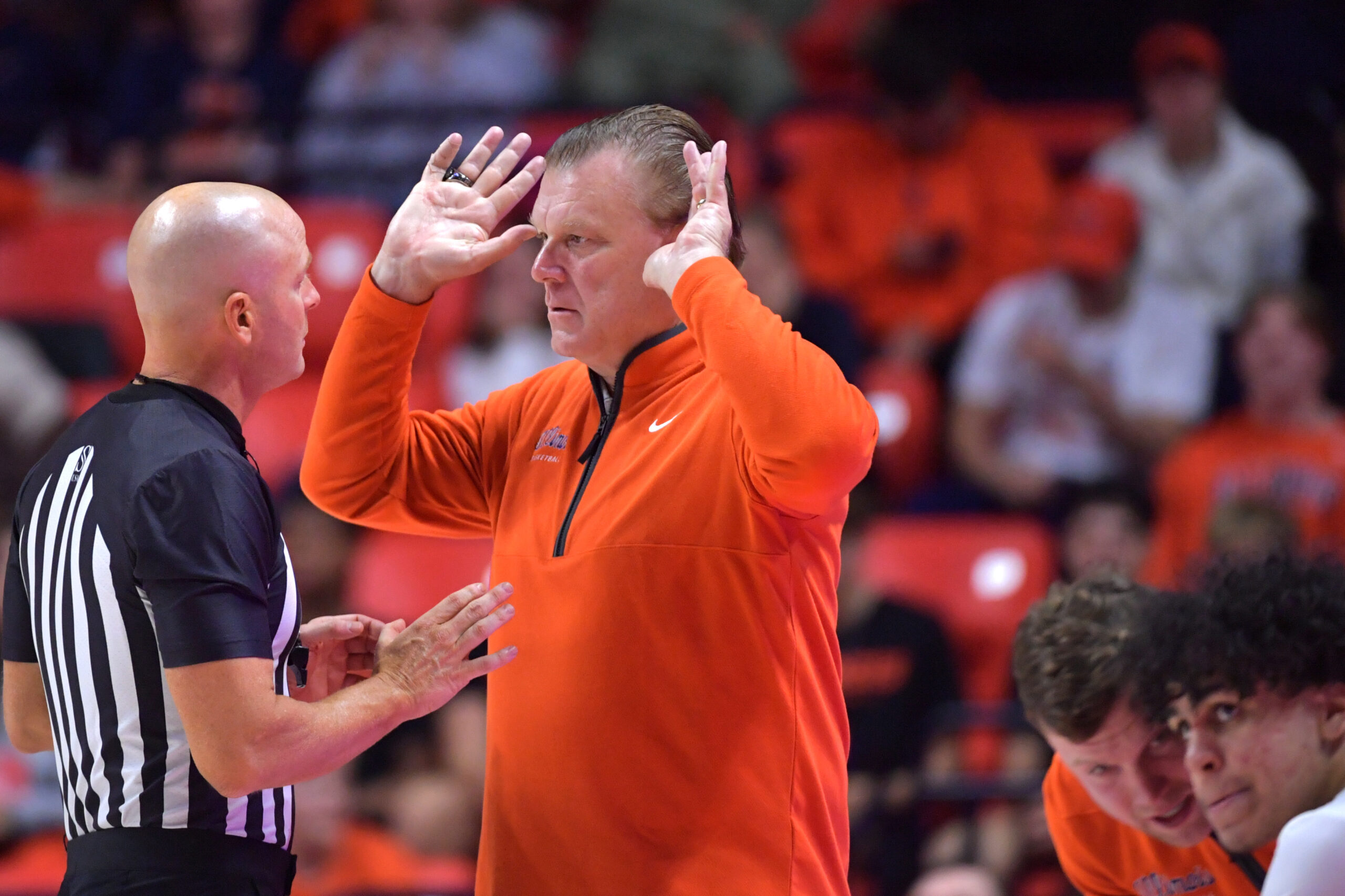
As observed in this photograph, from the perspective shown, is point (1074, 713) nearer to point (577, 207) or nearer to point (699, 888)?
point (699, 888)

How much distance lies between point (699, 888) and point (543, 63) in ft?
20.6

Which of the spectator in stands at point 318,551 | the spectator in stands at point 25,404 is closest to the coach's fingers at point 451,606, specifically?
the spectator in stands at point 318,551

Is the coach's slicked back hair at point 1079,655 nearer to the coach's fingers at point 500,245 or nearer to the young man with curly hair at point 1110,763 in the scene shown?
the young man with curly hair at point 1110,763

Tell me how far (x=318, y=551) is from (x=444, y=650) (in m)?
3.65

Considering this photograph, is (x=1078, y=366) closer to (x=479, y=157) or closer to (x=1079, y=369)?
(x=1079, y=369)

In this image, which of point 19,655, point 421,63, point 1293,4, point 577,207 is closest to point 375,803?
point 19,655

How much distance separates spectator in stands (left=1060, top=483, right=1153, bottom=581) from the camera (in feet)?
19.3

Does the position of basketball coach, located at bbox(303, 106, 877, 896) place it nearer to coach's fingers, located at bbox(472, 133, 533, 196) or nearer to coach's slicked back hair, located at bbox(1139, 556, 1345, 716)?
coach's fingers, located at bbox(472, 133, 533, 196)

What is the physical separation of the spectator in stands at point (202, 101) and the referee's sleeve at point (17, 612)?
5239mm

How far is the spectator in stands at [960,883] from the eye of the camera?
14.8ft

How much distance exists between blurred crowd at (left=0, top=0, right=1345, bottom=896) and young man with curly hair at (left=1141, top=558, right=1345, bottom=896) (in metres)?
1.93

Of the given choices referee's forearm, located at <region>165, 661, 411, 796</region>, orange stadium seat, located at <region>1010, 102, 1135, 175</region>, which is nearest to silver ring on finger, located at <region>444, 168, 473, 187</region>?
referee's forearm, located at <region>165, 661, 411, 796</region>

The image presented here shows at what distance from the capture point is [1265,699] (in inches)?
105

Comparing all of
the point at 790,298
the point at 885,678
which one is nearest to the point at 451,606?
the point at 885,678
